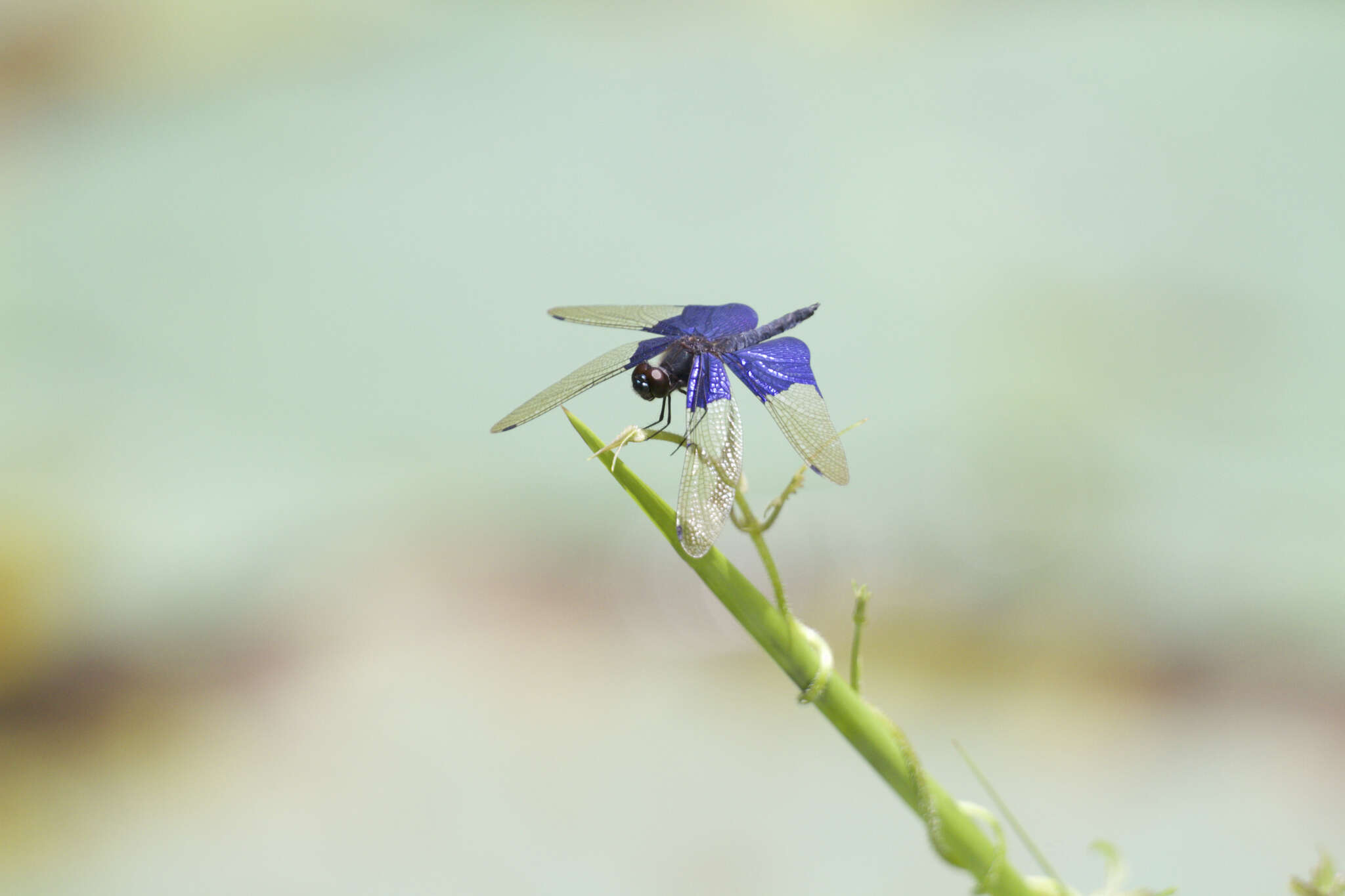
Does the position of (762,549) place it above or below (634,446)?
below

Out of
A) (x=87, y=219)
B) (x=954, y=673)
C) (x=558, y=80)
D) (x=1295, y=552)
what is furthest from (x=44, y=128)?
(x=1295, y=552)

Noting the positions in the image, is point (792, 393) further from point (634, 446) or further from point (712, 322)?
point (634, 446)

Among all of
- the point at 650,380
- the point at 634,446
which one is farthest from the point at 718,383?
the point at 634,446

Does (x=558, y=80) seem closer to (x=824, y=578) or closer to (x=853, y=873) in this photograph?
(x=824, y=578)

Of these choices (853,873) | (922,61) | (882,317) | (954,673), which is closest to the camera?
(853,873)

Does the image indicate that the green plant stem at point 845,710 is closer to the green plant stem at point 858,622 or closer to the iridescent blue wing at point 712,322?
the green plant stem at point 858,622
